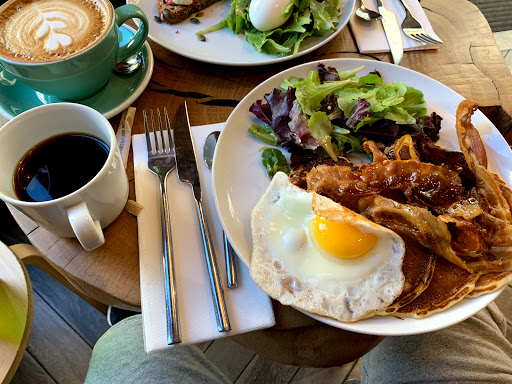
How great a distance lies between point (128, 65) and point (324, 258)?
1.13m

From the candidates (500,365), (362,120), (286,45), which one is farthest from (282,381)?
(286,45)

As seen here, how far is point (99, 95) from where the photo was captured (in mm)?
1532

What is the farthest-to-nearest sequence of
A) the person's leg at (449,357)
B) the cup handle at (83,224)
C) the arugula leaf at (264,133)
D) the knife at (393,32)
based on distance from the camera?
1. the knife at (393,32)
2. the arugula leaf at (264,133)
3. the person's leg at (449,357)
4. the cup handle at (83,224)

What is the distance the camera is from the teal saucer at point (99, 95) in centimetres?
148

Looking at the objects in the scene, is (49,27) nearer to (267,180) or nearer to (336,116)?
(267,180)

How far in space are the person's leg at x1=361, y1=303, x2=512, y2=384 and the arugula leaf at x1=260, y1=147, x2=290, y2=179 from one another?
81 centimetres

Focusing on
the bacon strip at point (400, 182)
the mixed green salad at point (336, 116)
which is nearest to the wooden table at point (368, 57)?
the mixed green salad at point (336, 116)

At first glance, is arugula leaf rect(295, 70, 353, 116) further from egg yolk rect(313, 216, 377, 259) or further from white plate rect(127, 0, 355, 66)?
egg yolk rect(313, 216, 377, 259)

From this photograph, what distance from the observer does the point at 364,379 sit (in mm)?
1682

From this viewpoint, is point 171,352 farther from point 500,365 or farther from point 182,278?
point 500,365

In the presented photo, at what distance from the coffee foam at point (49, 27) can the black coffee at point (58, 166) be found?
0.99ft

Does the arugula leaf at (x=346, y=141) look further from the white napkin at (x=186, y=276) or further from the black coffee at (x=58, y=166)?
the black coffee at (x=58, y=166)

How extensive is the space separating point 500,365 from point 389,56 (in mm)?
1324

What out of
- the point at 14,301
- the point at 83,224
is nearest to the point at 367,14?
the point at 83,224
